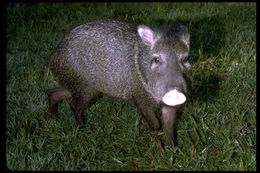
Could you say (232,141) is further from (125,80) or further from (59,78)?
(59,78)

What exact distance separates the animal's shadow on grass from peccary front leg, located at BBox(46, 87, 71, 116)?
104 cm

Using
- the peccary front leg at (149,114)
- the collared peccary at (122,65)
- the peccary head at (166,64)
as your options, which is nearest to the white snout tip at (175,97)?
the peccary head at (166,64)

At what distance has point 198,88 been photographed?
491 centimetres

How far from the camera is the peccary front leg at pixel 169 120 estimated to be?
407 cm

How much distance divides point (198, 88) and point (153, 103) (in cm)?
93

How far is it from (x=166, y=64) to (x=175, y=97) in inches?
12.1

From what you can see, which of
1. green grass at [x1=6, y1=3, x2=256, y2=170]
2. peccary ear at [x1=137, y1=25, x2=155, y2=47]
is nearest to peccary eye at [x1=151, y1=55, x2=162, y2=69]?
peccary ear at [x1=137, y1=25, x2=155, y2=47]

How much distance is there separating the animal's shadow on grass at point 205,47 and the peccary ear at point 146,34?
0.19 metres

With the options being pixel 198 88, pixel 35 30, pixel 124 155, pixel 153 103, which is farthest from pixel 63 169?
pixel 35 30

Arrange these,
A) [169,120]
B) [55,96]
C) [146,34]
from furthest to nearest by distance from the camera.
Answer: [55,96] → [169,120] → [146,34]

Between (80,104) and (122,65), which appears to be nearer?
(122,65)

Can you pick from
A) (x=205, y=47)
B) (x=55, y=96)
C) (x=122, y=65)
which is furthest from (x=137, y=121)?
(x=205, y=47)

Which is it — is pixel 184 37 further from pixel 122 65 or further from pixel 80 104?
pixel 80 104

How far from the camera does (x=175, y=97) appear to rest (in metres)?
3.53
